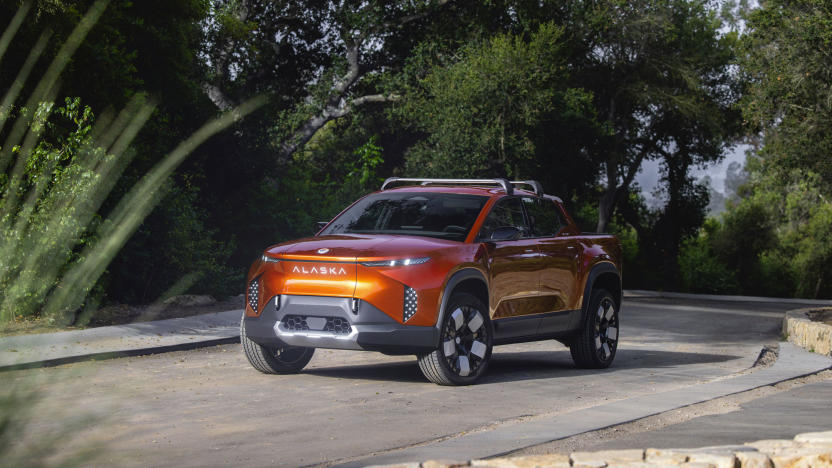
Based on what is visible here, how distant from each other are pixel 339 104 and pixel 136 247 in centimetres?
1862

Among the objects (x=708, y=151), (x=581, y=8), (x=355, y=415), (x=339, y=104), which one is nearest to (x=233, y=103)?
(x=339, y=104)

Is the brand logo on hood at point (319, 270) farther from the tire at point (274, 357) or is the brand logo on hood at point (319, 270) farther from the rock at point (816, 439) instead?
the rock at point (816, 439)

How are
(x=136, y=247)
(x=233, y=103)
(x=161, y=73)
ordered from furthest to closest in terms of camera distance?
(x=233, y=103)
(x=161, y=73)
(x=136, y=247)

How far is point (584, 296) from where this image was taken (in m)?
11.0

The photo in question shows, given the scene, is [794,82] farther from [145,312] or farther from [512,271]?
[512,271]

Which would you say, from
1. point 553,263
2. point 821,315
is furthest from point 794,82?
point 553,263

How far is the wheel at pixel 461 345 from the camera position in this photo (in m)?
8.91

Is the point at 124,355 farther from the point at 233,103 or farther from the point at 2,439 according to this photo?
the point at 233,103

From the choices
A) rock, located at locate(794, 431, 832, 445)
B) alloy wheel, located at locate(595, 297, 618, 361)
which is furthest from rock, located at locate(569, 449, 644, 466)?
alloy wheel, located at locate(595, 297, 618, 361)

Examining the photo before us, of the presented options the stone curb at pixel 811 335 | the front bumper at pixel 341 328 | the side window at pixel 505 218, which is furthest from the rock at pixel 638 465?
the stone curb at pixel 811 335

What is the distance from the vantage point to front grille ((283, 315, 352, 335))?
A: 871cm

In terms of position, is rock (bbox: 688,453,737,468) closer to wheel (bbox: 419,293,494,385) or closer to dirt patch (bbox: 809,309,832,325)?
wheel (bbox: 419,293,494,385)

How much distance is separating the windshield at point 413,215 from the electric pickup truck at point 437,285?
1cm

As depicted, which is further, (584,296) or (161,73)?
(161,73)
